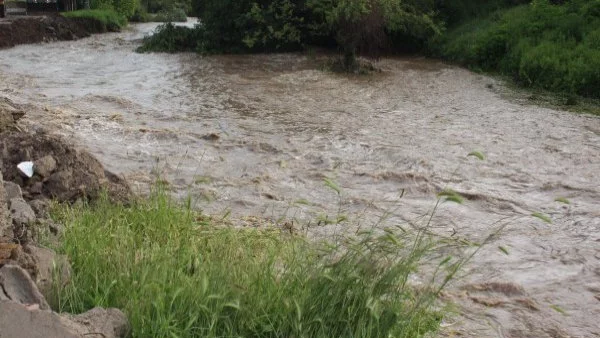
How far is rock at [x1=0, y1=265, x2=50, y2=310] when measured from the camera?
12.0 ft

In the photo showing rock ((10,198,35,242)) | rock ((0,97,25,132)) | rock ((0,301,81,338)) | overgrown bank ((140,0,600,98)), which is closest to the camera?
rock ((0,301,81,338))

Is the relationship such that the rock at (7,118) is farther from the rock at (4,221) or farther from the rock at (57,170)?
the rock at (4,221)

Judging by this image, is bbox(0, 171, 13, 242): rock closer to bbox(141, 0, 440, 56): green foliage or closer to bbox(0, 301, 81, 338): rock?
bbox(0, 301, 81, 338): rock

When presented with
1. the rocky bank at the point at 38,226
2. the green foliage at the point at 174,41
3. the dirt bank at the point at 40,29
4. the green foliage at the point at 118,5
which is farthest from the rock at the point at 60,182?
the green foliage at the point at 118,5

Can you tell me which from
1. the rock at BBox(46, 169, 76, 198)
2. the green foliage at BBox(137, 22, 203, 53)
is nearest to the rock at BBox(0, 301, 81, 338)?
the rock at BBox(46, 169, 76, 198)

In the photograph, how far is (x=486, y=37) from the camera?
20391 millimetres

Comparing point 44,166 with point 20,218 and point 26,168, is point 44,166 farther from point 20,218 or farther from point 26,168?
point 20,218

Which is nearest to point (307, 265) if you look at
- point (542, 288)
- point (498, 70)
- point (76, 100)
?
point (542, 288)

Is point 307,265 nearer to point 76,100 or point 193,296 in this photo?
point 193,296

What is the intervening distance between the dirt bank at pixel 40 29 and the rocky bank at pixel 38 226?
16.9m

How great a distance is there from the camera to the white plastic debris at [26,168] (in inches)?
253

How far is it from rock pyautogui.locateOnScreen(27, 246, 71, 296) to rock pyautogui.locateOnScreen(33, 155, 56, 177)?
7.47 feet

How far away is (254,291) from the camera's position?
404 cm

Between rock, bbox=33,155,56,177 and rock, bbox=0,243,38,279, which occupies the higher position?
rock, bbox=0,243,38,279
